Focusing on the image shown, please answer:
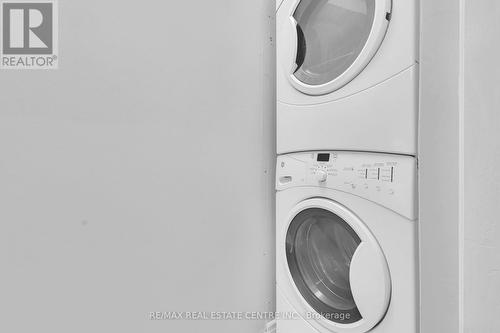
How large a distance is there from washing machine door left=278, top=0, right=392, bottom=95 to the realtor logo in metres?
0.82

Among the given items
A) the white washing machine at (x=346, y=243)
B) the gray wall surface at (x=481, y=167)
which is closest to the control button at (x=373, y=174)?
the white washing machine at (x=346, y=243)

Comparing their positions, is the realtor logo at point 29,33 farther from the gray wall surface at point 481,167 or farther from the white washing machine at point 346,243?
the gray wall surface at point 481,167

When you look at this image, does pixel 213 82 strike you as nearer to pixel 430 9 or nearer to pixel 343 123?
pixel 343 123

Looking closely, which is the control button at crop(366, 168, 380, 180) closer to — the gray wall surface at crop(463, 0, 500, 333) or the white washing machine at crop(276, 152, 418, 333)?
the white washing machine at crop(276, 152, 418, 333)

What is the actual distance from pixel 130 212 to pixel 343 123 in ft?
2.61

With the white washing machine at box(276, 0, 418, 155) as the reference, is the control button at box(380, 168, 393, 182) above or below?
below

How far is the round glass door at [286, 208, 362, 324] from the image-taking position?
0.84 meters

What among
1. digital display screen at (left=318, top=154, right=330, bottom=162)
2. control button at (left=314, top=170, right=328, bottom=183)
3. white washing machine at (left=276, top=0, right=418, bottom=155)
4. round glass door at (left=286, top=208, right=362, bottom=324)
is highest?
white washing machine at (left=276, top=0, right=418, bottom=155)

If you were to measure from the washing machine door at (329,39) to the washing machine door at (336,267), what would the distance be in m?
0.42

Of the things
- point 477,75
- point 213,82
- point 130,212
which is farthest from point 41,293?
point 477,75

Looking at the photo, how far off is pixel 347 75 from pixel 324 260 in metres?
0.64

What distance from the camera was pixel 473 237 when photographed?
0.72 m

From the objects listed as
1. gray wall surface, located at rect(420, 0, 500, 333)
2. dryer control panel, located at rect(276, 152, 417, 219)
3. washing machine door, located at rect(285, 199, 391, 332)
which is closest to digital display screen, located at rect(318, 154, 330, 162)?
dryer control panel, located at rect(276, 152, 417, 219)

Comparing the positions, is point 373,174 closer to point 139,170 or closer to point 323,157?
point 323,157
